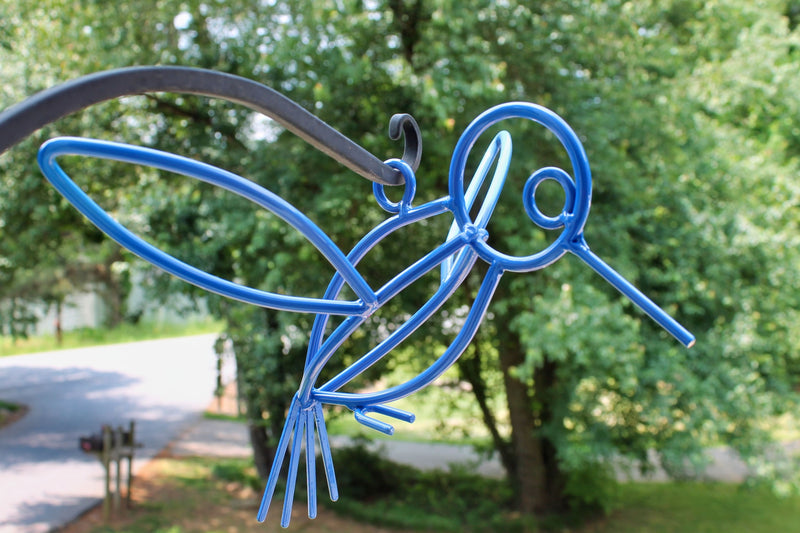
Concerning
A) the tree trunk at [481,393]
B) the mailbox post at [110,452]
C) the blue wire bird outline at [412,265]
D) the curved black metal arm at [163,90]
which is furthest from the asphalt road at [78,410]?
the curved black metal arm at [163,90]

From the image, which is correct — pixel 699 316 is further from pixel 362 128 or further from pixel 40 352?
pixel 40 352

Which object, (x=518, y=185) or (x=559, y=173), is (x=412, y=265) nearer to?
(x=559, y=173)

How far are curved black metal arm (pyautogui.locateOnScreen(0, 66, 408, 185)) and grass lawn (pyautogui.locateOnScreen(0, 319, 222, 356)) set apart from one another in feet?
64.6

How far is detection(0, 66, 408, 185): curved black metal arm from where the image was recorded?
0.94 metres

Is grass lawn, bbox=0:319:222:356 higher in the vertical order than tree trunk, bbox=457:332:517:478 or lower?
higher

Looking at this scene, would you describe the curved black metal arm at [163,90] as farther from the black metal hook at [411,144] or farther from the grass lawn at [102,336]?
the grass lawn at [102,336]

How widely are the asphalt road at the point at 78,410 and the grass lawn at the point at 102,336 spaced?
648mm

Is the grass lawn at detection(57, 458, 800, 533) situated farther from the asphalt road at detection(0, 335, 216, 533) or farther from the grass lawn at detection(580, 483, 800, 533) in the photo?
the asphalt road at detection(0, 335, 216, 533)

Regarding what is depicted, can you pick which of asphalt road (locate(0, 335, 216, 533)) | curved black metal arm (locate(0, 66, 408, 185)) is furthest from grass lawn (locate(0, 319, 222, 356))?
curved black metal arm (locate(0, 66, 408, 185))

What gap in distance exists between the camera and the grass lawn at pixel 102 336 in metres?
20.6

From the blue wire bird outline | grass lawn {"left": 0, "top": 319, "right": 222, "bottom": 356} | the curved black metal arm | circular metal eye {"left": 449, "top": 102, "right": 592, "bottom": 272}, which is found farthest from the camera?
grass lawn {"left": 0, "top": 319, "right": 222, "bottom": 356}

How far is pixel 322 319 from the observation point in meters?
1.74

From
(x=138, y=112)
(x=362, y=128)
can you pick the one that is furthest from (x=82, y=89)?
(x=138, y=112)

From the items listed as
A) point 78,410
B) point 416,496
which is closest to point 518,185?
point 416,496
